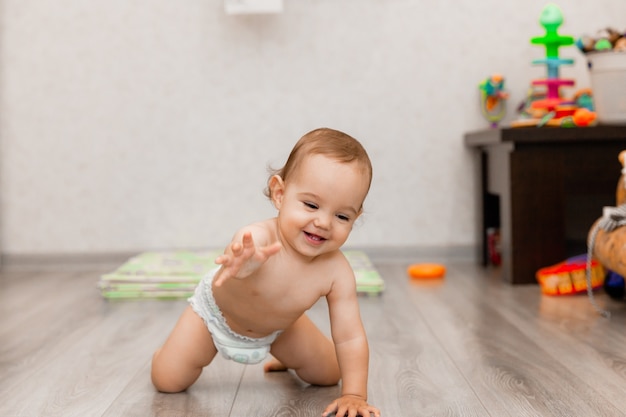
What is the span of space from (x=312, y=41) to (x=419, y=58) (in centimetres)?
38

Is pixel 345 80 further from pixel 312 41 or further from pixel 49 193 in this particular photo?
pixel 49 193

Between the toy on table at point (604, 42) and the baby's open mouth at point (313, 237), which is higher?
the toy on table at point (604, 42)

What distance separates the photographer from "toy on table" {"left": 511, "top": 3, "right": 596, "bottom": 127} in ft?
8.18

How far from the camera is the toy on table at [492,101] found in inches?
113

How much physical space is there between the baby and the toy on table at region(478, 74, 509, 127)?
5.32 feet

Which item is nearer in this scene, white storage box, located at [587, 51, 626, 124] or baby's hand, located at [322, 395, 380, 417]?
baby's hand, located at [322, 395, 380, 417]

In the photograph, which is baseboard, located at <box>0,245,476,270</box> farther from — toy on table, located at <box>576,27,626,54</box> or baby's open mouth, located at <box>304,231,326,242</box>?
baby's open mouth, located at <box>304,231,326,242</box>

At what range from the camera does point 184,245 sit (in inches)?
118

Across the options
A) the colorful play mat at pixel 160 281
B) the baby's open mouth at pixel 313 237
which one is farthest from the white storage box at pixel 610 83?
the baby's open mouth at pixel 313 237

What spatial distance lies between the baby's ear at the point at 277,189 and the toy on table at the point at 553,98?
1.39 meters

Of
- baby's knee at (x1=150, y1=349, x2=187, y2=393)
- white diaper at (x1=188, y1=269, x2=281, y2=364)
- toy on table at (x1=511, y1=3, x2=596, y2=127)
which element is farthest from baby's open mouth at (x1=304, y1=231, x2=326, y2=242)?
toy on table at (x1=511, y1=3, x2=596, y2=127)

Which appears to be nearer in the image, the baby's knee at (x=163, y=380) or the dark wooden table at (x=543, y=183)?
the baby's knee at (x=163, y=380)

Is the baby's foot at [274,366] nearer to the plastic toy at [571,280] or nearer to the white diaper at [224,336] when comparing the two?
the white diaper at [224,336]

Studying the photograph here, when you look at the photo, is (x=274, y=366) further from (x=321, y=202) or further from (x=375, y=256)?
(x=375, y=256)
